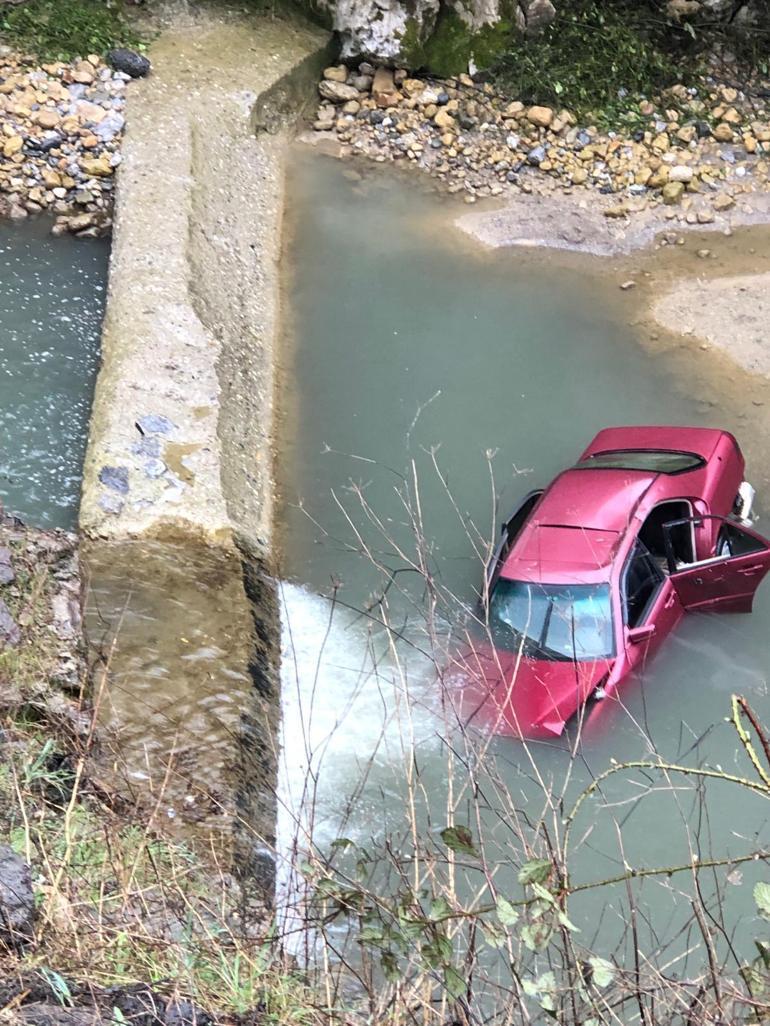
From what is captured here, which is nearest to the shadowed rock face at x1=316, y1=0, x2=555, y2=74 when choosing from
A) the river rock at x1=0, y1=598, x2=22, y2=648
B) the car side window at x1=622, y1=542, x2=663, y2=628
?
the car side window at x1=622, y1=542, x2=663, y2=628

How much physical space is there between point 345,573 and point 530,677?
1898 millimetres

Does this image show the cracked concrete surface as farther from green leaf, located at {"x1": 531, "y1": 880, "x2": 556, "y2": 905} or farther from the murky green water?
green leaf, located at {"x1": 531, "y1": 880, "x2": 556, "y2": 905}

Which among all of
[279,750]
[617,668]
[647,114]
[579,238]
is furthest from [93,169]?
[617,668]

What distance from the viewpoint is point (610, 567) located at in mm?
6457

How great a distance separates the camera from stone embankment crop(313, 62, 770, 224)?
1110 cm

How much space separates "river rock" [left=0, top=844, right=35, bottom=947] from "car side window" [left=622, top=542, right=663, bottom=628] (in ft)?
13.6

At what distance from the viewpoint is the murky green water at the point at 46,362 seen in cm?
771

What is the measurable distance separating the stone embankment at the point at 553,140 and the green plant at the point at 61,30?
2.37 meters

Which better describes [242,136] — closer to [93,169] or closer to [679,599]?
[93,169]

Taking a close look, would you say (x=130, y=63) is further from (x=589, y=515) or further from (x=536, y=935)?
(x=536, y=935)

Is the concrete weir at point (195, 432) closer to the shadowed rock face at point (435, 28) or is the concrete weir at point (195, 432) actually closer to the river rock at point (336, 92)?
the river rock at point (336, 92)

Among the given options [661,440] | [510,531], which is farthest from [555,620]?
[661,440]

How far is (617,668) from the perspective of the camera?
20.4 ft

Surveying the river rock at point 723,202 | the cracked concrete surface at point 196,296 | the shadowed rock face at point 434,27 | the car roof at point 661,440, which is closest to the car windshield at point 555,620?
the car roof at point 661,440
